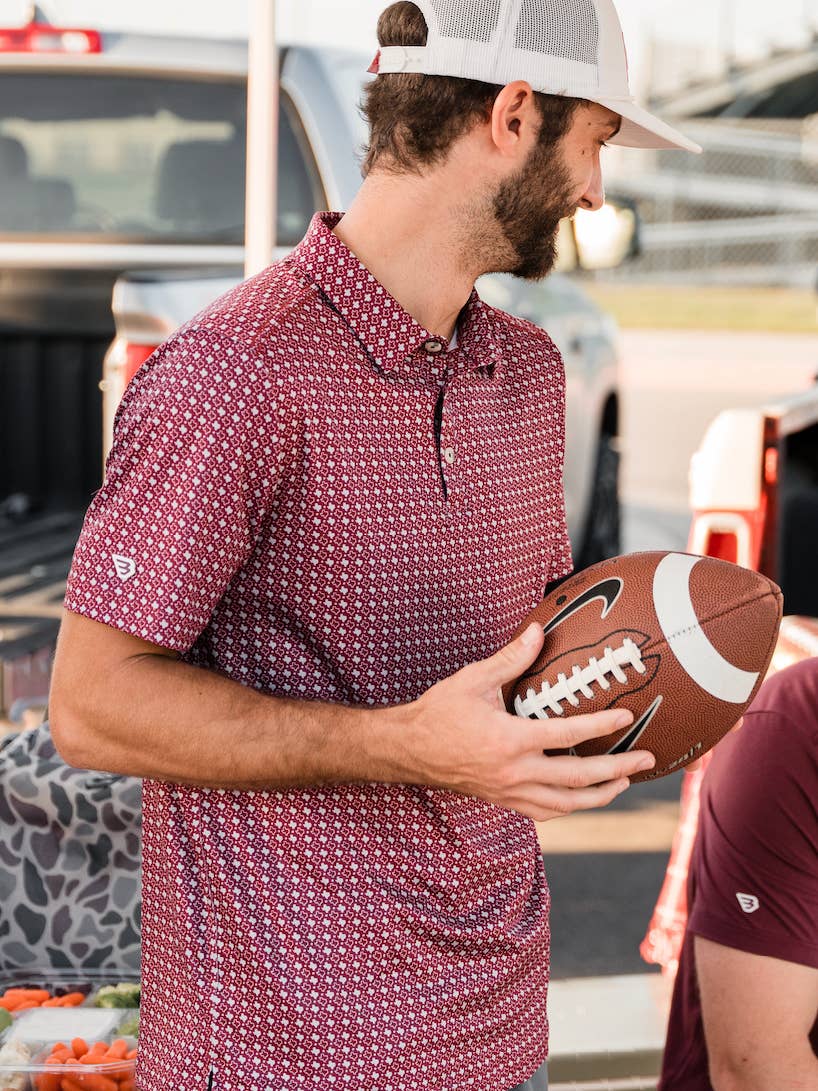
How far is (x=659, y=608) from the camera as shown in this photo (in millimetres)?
1886

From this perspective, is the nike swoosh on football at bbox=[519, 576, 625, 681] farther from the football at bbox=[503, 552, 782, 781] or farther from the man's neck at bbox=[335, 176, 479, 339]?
the man's neck at bbox=[335, 176, 479, 339]

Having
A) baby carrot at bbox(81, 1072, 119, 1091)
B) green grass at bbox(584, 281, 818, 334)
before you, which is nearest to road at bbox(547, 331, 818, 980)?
green grass at bbox(584, 281, 818, 334)

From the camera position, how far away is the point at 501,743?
62.5 inches

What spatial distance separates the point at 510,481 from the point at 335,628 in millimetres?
328

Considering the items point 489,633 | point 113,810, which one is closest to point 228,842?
point 489,633

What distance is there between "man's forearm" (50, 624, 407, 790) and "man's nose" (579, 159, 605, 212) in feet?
2.38

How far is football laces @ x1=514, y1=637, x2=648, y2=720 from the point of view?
178cm

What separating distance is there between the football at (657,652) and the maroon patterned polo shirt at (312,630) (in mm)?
120

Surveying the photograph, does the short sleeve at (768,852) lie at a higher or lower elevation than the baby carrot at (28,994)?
higher

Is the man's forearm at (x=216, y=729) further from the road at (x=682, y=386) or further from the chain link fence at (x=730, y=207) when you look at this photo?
the chain link fence at (x=730, y=207)

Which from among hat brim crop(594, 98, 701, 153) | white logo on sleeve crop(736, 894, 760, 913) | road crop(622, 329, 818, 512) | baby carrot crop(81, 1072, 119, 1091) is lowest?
road crop(622, 329, 818, 512)

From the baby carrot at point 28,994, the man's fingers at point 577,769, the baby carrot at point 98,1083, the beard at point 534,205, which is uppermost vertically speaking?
the beard at point 534,205

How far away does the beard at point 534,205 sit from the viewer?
1.90 m

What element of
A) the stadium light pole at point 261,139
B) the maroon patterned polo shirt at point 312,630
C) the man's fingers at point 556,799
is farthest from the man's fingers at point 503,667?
the stadium light pole at point 261,139
